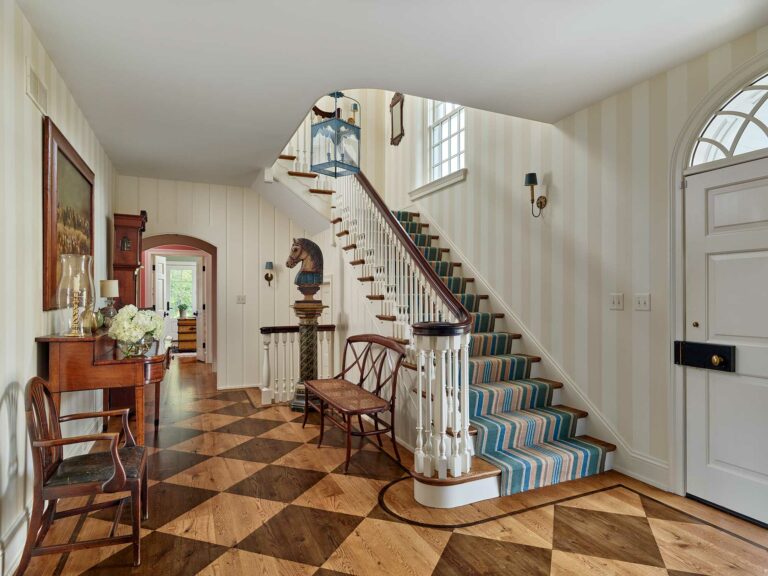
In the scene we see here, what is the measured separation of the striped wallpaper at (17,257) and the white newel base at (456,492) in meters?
2.02

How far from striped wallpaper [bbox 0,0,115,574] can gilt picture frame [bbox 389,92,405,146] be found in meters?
4.25

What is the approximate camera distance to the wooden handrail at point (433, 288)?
2.64 meters

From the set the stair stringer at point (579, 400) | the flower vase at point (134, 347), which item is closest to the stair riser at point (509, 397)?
the stair stringer at point (579, 400)

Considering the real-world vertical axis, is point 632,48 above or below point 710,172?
above

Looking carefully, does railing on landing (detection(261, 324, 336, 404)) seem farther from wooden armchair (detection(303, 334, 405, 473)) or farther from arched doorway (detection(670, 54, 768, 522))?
arched doorway (detection(670, 54, 768, 522))

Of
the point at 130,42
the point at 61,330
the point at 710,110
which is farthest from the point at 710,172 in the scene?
the point at 61,330

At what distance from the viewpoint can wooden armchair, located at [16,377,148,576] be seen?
192cm

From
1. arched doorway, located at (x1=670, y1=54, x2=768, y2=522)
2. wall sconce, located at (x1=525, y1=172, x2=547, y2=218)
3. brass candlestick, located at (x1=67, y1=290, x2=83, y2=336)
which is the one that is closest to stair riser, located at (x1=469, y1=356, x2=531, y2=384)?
arched doorway, located at (x1=670, y1=54, x2=768, y2=522)

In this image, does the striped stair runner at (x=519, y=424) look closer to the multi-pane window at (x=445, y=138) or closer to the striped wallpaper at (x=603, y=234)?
the striped wallpaper at (x=603, y=234)

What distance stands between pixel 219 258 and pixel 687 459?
5.40m

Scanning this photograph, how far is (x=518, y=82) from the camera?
2.92 m

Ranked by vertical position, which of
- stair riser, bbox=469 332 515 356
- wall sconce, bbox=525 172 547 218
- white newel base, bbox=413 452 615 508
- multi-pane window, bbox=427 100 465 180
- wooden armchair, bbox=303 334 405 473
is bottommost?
white newel base, bbox=413 452 615 508

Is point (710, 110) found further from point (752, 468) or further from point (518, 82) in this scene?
point (752, 468)

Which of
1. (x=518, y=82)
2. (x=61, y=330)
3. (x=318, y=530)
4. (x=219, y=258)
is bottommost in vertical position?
(x=318, y=530)
